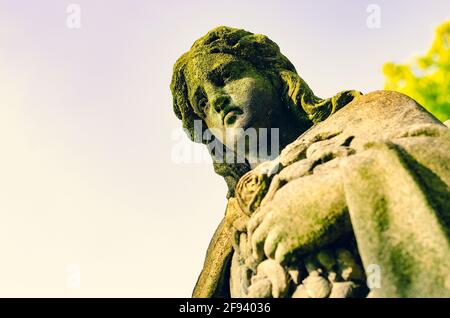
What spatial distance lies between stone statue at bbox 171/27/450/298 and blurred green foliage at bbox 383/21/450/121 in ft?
22.4

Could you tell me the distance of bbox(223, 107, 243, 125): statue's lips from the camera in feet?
15.9

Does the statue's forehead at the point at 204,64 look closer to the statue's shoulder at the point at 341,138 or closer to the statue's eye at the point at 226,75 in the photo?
the statue's eye at the point at 226,75

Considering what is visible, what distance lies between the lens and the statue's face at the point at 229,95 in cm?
486

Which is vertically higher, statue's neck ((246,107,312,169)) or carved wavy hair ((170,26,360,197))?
carved wavy hair ((170,26,360,197))

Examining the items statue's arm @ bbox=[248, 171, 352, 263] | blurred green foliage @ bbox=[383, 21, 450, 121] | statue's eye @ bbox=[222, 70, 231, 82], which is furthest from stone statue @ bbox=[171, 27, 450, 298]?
blurred green foliage @ bbox=[383, 21, 450, 121]

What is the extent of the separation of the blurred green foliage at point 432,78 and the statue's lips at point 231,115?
22.5 ft

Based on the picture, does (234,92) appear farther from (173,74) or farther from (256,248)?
(256,248)

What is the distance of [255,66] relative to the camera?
5266mm

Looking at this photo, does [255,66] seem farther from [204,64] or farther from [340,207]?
[340,207]

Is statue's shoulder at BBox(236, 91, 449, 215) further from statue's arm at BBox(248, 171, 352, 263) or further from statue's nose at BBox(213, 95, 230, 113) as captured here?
statue's nose at BBox(213, 95, 230, 113)
